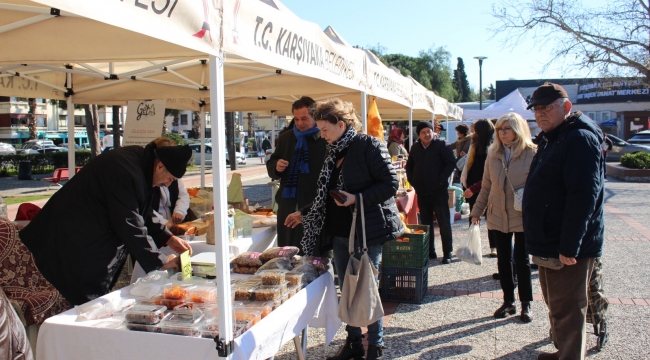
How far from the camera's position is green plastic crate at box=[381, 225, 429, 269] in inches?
201

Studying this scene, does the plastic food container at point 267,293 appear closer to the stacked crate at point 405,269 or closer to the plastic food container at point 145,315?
the plastic food container at point 145,315

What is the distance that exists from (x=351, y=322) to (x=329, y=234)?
2.16 feet

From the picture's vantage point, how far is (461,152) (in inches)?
394

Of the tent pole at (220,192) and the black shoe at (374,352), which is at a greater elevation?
the tent pole at (220,192)

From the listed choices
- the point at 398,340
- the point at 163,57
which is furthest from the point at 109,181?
the point at 398,340

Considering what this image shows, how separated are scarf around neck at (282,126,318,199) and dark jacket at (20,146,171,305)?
1776 mm

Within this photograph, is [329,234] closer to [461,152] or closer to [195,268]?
[195,268]

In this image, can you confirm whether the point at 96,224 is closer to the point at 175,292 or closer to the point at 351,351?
the point at 175,292

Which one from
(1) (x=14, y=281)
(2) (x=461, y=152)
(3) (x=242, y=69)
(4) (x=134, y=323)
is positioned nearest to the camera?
(4) (x=134, y=323)

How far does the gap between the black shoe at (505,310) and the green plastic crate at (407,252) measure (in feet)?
2.68

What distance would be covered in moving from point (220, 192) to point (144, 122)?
116 inches

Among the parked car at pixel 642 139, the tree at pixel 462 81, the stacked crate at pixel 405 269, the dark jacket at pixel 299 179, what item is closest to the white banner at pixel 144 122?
the dark jacket at pixel 299 179

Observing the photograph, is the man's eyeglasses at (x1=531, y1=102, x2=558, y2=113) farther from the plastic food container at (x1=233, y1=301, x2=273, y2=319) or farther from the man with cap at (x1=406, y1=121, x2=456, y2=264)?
the man with cap at (x1=406, y1=121, x2=456, y2=264)

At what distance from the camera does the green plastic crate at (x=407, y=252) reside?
511 centimetres
